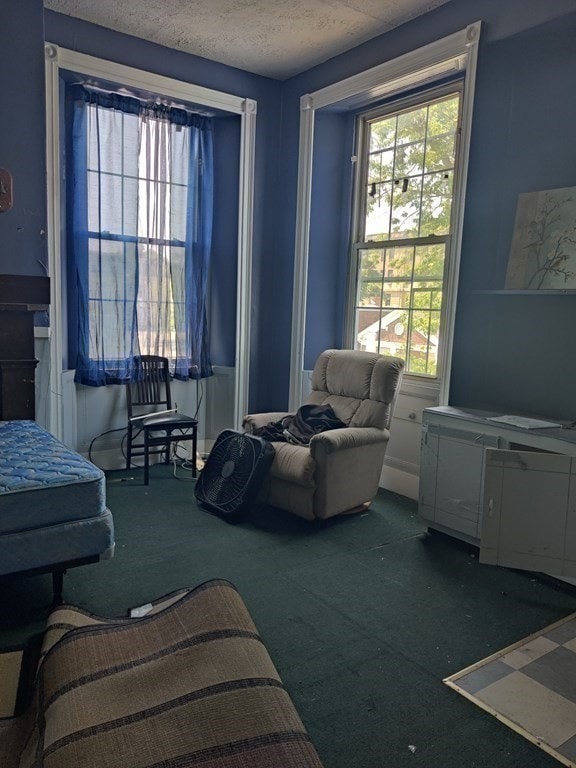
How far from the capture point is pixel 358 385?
3898 mm

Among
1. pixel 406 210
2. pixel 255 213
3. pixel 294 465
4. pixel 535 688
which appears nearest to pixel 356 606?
pixel 535 688

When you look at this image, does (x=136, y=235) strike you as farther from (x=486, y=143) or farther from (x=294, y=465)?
(x=486, y=143)

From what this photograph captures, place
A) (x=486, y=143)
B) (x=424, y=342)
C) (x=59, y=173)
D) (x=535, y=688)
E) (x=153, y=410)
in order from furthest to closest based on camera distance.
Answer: (x=153, y=410), (x=424, y=342), (x=59, y=173), (x=486, y=143), (x=535, y=688)

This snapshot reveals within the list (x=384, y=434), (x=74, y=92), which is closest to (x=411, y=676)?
(x=384, y=434)

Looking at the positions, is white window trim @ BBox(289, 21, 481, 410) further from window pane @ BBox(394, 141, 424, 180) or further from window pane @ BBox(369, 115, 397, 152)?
window pane @ BBox(394, 141, 424, 180)

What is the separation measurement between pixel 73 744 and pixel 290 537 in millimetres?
2322

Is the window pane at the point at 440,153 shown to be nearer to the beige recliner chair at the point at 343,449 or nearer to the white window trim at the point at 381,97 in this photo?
the white window trim at the point at 381,97

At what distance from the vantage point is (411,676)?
207cm

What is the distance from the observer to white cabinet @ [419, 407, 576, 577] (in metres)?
2.65

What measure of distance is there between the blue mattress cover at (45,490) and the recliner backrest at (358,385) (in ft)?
6.03

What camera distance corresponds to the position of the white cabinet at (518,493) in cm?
265

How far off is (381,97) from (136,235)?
2.07m

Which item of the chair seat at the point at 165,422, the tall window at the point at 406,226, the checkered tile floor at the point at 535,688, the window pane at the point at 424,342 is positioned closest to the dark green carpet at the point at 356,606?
the checkered tile floor at the point at 535,688

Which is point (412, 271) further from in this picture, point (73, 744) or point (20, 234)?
point (73, 744)
